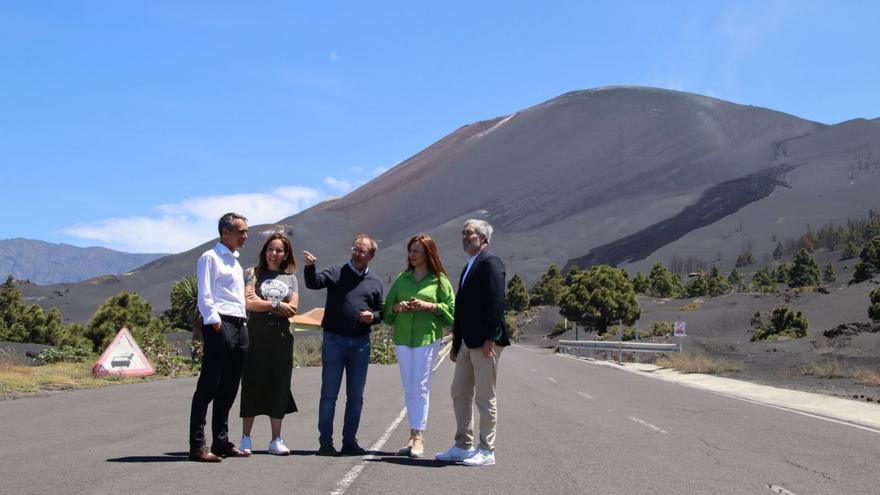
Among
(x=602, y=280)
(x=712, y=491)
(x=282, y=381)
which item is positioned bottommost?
(x=712, y=491)

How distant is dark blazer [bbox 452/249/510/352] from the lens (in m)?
7.47

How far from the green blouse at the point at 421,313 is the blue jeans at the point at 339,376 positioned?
0.41 metres

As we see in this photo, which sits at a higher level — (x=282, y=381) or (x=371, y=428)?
(x=282, y=381)

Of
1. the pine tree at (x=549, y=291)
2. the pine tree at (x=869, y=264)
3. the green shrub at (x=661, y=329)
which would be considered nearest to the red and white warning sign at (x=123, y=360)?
the green shrub at (x=661, y=329)

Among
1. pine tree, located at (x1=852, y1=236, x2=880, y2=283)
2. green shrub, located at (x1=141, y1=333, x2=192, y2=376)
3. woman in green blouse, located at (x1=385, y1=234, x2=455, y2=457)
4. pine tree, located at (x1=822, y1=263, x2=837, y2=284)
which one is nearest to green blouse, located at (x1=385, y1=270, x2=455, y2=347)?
woman in green blouse, located at (x1=385, y1=234, x2=455, y2=457)

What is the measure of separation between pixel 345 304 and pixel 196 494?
2525mm

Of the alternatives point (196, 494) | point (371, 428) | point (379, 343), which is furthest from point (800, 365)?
point (196, 494)

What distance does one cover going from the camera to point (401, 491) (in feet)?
20.6

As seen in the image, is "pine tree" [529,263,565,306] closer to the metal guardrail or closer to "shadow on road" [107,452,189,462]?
the metal guardrail

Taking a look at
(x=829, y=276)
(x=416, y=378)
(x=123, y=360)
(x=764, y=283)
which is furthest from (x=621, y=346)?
(x=829, y=276)

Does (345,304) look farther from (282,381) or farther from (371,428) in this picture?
(371,428)

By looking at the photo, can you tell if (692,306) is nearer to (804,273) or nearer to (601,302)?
(601,302)

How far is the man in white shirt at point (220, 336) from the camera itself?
7344 mm

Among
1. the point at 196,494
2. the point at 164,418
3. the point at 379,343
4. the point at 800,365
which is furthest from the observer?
the point at 379,343
